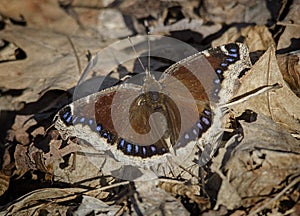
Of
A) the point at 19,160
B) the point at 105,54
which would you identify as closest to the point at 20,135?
the point at 19,160

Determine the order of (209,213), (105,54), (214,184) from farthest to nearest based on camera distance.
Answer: (105,54)
(214,184)
(209,213)

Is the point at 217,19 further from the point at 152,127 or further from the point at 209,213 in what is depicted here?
the point at 209,213

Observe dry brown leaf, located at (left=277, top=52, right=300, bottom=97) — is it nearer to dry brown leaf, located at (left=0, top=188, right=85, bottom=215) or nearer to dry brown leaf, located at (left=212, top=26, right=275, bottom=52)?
dry brown leaf, located at (left=212, top=26, right=275, bottom=52)

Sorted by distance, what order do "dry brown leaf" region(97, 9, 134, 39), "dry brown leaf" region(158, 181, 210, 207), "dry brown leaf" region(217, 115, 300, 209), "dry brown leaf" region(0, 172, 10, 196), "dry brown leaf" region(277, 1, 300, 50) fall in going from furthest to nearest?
"dry brown leaf" region(97, 9, 134, 39), "dry brown leaf" region(277, 1, 300, 50), "dry brown leaf" region(0, 172, 10, 196), "dry brown leaf" region(158, 181, 210, 207), "dry brown leaf" region(217, 115, 300, 209)

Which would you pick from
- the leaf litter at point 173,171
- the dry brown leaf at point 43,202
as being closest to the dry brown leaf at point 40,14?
the leaf litter at point 173,171

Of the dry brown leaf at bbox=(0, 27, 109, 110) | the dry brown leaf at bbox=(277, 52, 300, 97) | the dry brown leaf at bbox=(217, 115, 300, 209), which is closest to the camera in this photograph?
the dry brown leaf at bbox=(217, 115, 300, 209)

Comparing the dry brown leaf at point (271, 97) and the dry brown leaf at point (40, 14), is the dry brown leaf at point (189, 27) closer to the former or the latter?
the dry brown leaf at point (40, 14)

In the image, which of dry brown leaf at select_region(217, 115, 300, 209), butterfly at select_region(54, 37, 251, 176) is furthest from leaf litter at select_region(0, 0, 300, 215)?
butterfly at select_region(54, 37, 251, 176)
